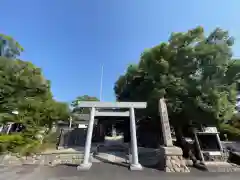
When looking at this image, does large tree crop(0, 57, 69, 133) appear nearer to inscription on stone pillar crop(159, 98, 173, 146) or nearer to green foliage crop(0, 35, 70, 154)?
green foliage crop(0, 35, 70, 154)

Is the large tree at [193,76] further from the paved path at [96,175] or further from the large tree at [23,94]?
the large tree at [23,94]

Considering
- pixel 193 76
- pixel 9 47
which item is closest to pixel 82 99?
pixel 9 47

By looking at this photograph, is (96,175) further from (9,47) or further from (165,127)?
(9,47)

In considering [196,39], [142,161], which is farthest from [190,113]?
[196,39]

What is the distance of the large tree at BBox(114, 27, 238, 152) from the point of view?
8805 mm

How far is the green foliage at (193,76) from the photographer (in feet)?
28.9

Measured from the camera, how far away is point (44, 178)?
5824mm

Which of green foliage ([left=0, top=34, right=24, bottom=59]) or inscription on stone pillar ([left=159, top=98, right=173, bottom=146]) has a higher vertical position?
green foliage ([left=0, top=34, right=24, bottom=59])

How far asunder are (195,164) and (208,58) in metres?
6.49

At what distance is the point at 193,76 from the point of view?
9.91 m

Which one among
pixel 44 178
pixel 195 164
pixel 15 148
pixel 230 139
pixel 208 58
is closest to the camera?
pixel 44 178

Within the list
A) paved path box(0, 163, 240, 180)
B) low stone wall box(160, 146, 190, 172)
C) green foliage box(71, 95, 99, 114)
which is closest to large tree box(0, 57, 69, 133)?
paved path box(0, 163, 240, 180)

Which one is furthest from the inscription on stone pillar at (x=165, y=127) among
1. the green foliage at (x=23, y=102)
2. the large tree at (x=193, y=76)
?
the green foliage at (x=23, y=102)

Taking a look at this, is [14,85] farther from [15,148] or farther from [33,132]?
→ [15,148]
